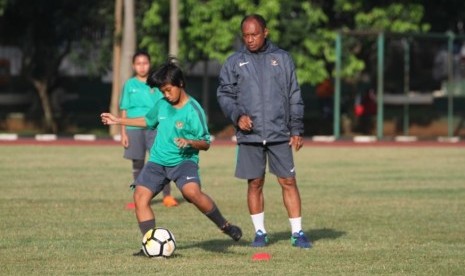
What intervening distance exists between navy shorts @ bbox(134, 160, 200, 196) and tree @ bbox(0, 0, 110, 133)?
96.8 ft

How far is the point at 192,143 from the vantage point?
1148cm

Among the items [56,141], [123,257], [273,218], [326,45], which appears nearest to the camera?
[123,257]

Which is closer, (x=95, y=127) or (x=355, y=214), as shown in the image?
(x=355, y=214)

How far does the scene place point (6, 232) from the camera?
44.7 ft

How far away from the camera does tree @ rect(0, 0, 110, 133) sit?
41062mm

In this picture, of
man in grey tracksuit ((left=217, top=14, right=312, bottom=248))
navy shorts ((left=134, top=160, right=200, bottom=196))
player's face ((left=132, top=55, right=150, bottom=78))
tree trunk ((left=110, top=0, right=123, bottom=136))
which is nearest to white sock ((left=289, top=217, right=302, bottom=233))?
man in grey tracksuit ((left=217, top=14, right=312, bottom=248))

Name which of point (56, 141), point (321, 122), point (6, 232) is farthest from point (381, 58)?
point (6, 232)

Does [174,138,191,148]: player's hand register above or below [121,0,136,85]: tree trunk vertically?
below

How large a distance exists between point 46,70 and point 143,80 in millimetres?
26258

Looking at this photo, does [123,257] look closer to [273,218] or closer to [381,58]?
[273,218]

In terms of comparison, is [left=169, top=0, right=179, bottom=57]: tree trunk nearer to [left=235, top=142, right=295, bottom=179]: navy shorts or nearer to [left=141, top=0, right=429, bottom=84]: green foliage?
[left=141, top=0, right=429, bottom=84]: green foliage

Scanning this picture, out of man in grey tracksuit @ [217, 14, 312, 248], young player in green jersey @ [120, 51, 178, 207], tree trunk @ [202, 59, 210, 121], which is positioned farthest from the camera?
tree trunk @ [202, 59, 210, 121]

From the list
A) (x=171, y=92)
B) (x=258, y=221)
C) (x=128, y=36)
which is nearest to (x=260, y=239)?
(x=258, y=221)

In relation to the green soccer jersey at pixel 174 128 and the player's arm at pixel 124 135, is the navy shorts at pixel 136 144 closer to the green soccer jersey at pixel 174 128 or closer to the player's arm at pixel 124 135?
the player's arm at pixel 124 135
